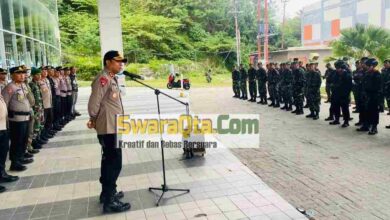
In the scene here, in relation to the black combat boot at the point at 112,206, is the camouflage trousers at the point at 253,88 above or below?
above

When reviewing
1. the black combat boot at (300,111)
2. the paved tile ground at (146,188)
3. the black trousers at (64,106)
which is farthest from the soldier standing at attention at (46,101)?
the black combat boot at (300,111)

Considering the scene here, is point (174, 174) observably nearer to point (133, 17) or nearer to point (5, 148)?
point (5, 148)

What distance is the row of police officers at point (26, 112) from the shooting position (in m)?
5.57

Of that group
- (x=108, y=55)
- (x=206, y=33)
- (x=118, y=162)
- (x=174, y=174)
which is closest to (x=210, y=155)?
(x=174, y=174)

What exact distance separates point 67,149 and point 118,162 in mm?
3714

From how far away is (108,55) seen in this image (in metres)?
4.14

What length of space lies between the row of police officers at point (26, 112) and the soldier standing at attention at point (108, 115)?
1.91 metres

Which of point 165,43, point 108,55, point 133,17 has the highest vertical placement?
point 133,17

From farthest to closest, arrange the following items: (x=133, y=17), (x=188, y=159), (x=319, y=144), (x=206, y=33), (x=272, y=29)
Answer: (x=272, y=29), (x=206, y=33), (x=133, y=17), (x=319, y=144), (x=188, y=159)

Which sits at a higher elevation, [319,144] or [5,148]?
[5,148]

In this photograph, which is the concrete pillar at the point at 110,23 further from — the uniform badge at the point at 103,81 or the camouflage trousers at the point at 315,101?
the uniform badge at the point at 103,81

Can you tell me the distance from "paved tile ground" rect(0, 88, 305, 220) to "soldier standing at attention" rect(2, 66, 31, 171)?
54 cm

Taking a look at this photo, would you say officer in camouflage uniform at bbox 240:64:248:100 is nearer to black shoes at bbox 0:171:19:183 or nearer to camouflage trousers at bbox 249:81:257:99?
camouflage trousers at bbox 249:81:257:99

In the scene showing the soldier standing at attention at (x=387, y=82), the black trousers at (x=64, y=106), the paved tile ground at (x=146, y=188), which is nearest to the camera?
the paved tile ground at (x=146, y=188)
